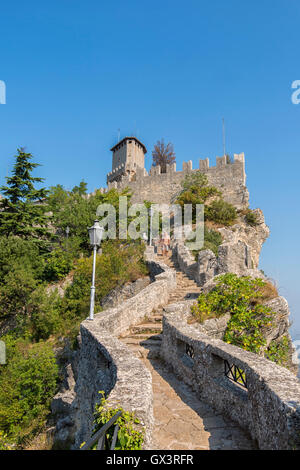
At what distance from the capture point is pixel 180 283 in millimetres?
14430

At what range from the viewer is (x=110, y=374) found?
4938 millimetres

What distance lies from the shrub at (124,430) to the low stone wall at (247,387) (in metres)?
1.45

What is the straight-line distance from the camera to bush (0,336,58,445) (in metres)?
11.3

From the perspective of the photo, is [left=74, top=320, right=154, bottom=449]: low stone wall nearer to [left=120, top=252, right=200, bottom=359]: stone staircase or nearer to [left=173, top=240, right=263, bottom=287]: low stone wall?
[left=120, top=252, right=200, bottom=359]: stone staircase

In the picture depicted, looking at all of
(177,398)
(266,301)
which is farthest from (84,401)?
(266,301)

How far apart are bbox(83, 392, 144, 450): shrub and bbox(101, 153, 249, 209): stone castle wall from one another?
27.2m

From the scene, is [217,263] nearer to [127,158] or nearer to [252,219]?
[252,219]

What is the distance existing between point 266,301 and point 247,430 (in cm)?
494

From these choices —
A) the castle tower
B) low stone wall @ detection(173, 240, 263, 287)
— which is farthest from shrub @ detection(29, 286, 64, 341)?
the castle tower

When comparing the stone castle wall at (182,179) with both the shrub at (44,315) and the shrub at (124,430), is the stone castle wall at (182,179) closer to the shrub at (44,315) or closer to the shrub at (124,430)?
the shrub at (44,315)

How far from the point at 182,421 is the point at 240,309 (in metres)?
4.24

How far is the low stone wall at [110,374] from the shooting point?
3.53 m

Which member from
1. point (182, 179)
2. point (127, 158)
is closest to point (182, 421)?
point (182, 179)

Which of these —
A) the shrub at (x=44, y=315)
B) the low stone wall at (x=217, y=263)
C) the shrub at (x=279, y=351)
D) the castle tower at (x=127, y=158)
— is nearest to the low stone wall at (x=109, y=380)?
the shrub at (x=279, y=351)
